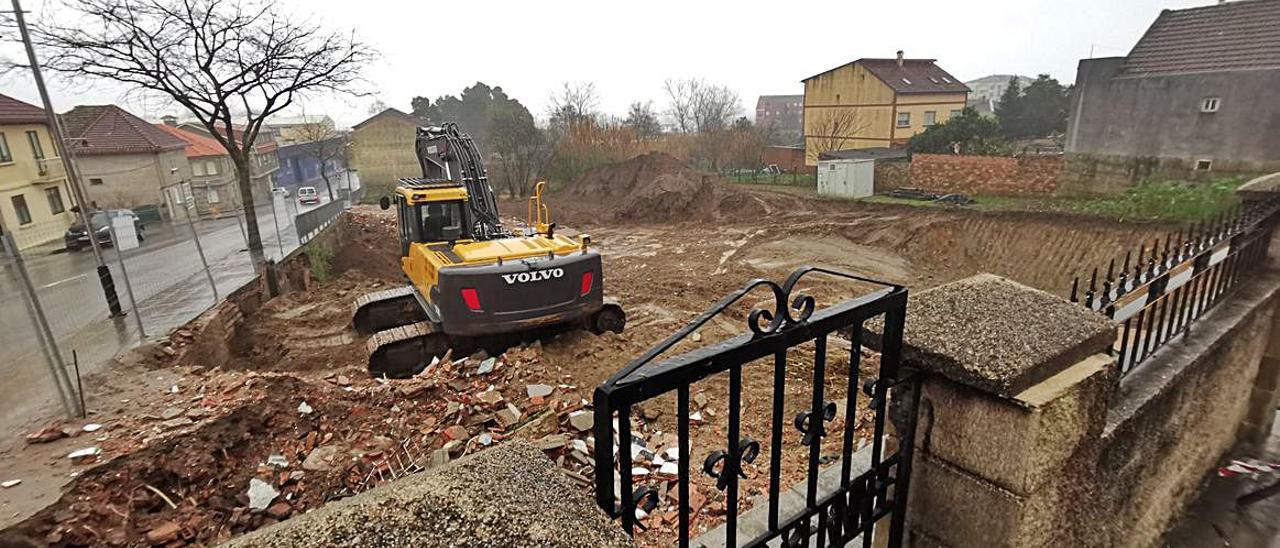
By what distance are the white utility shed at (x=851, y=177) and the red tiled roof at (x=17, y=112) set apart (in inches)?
931

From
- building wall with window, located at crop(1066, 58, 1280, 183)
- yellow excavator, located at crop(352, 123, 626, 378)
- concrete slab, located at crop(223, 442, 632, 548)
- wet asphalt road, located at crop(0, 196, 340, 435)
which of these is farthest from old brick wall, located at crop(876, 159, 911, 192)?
concrete slab, located at crop(223, 442, 632, 548)

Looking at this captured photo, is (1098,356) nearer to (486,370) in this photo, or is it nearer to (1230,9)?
(486,370)

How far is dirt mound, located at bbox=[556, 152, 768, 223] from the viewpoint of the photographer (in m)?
25.1

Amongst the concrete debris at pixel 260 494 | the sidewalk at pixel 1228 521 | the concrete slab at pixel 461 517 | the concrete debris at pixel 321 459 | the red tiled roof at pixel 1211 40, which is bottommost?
the concrete debris at pixel 260 494

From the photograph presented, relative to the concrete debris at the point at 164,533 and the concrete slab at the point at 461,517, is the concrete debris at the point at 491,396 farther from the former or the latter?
the concrete slab at the point at 461,517

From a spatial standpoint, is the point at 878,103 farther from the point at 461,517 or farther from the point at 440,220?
the point at 461,517

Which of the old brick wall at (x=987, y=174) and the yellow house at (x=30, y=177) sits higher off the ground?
the yellow house at (x=30, y=177)

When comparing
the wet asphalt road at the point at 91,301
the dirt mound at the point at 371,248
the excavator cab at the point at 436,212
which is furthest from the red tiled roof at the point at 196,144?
the excavator cab at the point at 436,212

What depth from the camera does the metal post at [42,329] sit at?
626cm

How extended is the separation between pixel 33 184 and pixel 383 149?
3394 cm

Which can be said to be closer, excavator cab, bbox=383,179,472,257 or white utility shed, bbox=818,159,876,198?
excavator cab, bbox=383,179,472,257

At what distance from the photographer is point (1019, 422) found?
1901 mm

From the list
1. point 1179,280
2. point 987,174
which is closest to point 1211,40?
point 987,174

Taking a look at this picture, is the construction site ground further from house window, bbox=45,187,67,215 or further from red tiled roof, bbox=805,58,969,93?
red tiled roof, bbox=805,58,969,93
